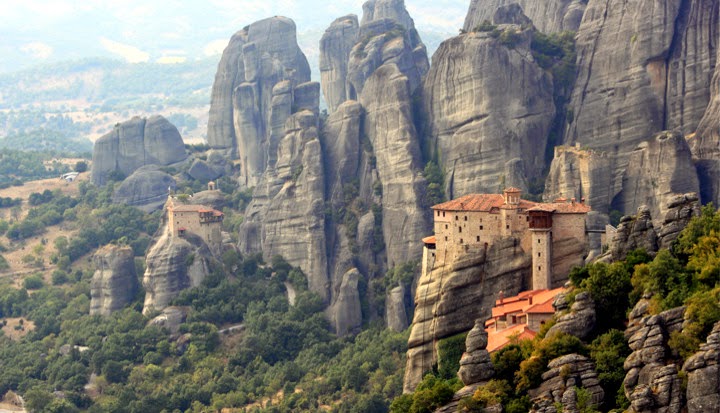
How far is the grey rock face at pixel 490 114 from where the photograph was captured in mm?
94438

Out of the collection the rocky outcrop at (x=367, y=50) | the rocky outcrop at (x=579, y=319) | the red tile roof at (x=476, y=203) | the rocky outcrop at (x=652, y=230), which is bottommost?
the rocky outcrop at (x=579, y=319)

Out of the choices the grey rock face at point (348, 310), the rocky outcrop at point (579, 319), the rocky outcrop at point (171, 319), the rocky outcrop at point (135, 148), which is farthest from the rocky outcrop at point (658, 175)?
the rocky outcrop at point (135, 148)

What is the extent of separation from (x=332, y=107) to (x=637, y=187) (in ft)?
137

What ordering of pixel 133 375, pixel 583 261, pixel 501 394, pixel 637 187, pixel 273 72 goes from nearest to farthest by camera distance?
pixel 501 394
pixel 583 261
pixel 637 187
pixel 133 375
pixel 273 72

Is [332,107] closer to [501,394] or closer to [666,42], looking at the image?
[666,42]

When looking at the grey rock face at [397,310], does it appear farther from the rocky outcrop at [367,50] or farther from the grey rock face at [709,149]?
the rocky outcrop at [367,50]

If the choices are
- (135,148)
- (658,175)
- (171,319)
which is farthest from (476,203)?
(135,148)

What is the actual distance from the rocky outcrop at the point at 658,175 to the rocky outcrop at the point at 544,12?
723 inches

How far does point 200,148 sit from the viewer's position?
13538 cm

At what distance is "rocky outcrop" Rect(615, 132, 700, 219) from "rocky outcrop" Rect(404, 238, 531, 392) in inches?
603

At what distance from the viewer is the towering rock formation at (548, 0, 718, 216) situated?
3610 inches

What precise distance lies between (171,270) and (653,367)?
171ft

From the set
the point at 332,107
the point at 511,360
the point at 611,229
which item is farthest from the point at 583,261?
the point at 332,107

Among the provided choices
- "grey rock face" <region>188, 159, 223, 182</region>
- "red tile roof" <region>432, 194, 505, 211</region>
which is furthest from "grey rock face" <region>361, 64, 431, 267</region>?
"grey rock face" <region>188, 159, 223, 182</region>
